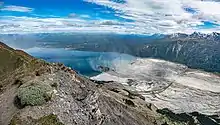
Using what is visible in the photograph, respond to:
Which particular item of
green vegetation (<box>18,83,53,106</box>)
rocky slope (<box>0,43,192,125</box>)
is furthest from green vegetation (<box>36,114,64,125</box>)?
green vegetation (<box>18,83,53,106</box>)

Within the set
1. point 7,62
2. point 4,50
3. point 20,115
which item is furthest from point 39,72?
point 4,50

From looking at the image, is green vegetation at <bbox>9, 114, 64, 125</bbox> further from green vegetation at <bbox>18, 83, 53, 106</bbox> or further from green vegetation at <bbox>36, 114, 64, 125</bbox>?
green vegetation at <bbox>18, 83, 53, 106</bbox>

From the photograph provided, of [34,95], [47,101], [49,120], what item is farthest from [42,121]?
[47,101]

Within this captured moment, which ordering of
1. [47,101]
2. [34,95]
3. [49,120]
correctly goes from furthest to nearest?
[47,101]
[34,95]
[49,120]

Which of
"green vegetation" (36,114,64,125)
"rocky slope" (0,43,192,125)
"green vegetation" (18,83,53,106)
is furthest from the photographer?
"green vegetation" (18,83,53,106)

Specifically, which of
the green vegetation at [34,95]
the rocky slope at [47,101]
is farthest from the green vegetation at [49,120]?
the green vegetation at [34,95]

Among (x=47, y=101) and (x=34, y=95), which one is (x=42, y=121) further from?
(x=47, y=101)

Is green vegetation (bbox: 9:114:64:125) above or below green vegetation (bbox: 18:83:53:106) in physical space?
below

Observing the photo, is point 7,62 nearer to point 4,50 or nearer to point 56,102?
point 4,50

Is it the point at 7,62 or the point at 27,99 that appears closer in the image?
the point at 27,99
